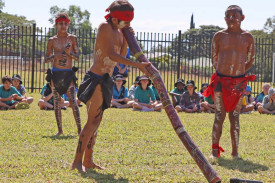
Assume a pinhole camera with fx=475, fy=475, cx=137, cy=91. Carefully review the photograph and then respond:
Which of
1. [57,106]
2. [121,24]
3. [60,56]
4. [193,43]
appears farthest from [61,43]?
[193,43]

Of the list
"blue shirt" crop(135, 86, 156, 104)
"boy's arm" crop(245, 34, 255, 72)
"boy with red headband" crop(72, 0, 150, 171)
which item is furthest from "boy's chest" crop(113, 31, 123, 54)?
"blue shirt" crop(135, 86, 156, 104)

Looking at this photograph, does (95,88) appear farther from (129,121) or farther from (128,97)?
(128,97)

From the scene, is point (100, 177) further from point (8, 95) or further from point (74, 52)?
point (8, 95)

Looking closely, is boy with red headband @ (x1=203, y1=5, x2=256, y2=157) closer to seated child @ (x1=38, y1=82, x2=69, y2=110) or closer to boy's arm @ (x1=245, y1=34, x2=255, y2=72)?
boy's arm @ (x1=245, y1=34, x2=255, y2=72)

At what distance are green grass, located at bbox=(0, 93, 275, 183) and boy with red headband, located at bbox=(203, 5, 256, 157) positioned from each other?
0.50 m

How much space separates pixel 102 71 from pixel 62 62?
10.3ft

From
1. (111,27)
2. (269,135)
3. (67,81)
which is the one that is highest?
(111,27)

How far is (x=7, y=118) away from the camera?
1084 centimetres

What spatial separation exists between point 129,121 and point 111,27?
19.0 feet

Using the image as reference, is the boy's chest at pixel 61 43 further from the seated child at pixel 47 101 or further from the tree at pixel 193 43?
the tree at pixel 193 43

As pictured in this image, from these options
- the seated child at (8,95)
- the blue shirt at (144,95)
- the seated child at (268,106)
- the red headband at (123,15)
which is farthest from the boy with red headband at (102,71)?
the seated child at (268,106)

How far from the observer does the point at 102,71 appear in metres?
5.55

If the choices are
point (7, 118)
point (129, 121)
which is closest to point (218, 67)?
point (129, 121)

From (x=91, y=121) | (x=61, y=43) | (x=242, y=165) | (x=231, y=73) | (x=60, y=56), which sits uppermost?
(x=61, y=43)
